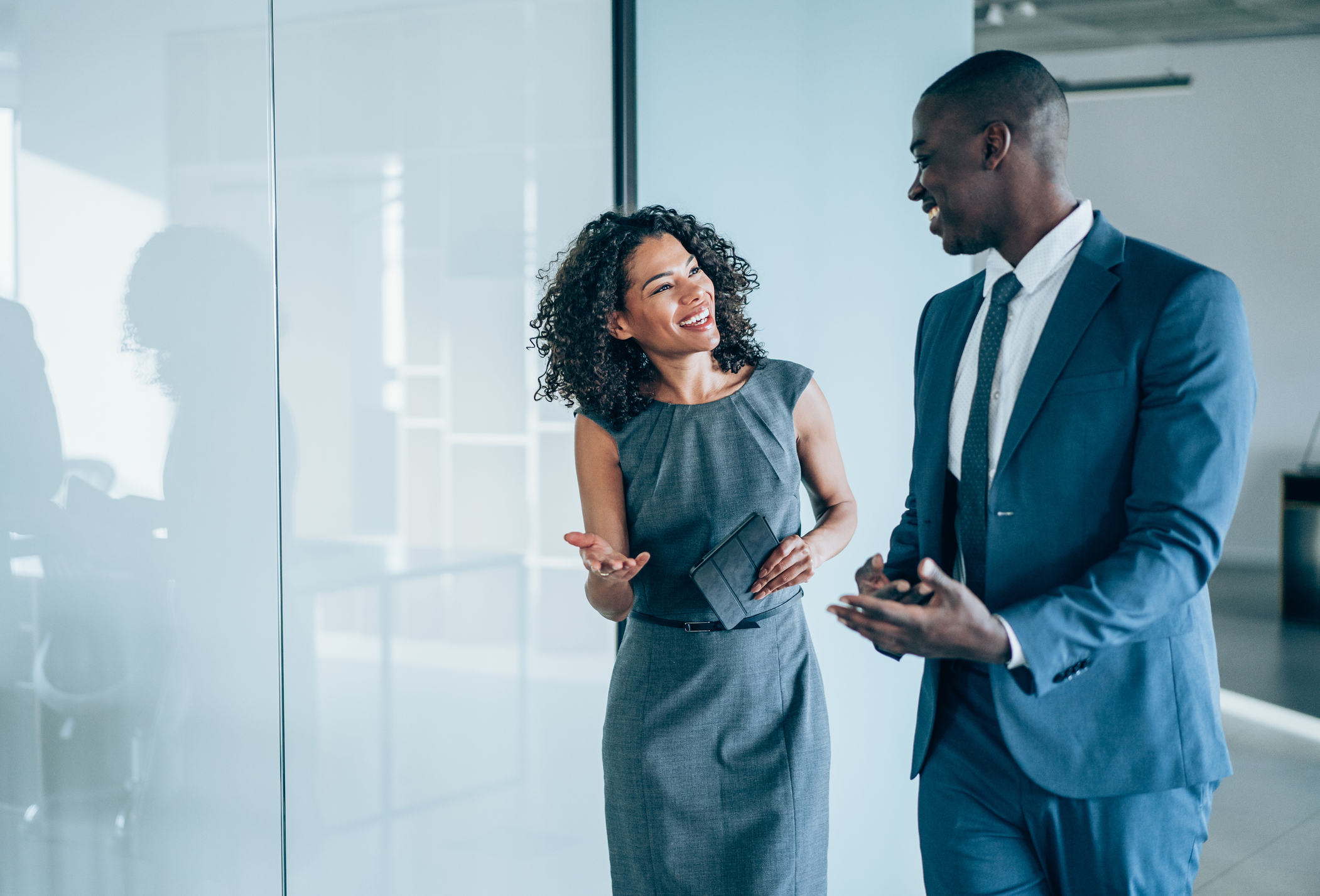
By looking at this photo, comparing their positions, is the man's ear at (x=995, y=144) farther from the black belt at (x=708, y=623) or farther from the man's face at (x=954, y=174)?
the black belt at (x=708, y=623)

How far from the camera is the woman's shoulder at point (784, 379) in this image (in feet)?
6.24

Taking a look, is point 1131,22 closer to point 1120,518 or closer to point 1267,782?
point 1267,782

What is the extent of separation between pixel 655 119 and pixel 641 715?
1.70m

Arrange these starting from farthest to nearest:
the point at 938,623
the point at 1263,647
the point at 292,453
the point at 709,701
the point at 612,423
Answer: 1. the point at 1263,647
2. the point at 292,453
3. the point at 612,423
4. the point at 709,701
5. the point at 938,623

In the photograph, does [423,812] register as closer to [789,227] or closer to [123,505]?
[123,505]

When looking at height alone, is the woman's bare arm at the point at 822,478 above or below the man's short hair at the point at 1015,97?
below

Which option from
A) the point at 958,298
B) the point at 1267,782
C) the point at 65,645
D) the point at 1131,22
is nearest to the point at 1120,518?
the point at 958,298

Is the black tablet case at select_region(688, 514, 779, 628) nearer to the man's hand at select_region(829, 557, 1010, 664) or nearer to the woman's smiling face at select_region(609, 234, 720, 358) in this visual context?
the woman's smiling face at select_region(609, 234, 720, 358)

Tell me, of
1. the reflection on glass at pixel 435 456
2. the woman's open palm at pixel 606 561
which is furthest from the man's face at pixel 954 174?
the reflection on glass at pixel 435 456

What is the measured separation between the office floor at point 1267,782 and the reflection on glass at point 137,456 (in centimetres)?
323

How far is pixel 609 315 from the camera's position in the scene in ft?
6.16

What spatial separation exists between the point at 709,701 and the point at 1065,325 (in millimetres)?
907

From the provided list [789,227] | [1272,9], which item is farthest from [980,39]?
[789,227]

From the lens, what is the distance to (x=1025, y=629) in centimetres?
118
